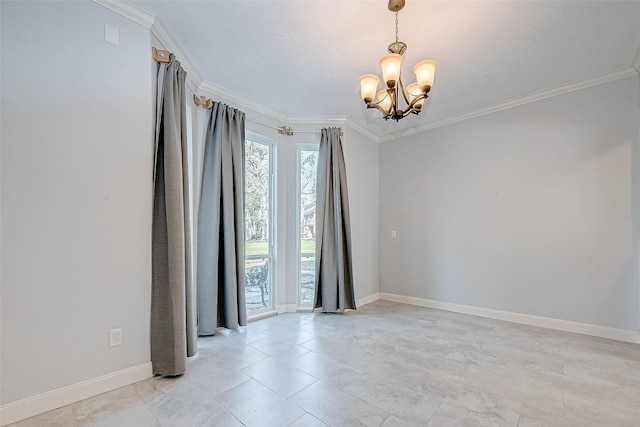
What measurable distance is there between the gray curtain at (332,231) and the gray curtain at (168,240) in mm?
2053

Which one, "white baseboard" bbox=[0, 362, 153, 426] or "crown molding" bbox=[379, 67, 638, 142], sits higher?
"crown molding" bbox=[379, 67, 638, 142]

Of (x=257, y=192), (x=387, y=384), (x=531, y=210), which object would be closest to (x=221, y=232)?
(x=257, y=192)

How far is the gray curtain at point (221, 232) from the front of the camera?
317cm

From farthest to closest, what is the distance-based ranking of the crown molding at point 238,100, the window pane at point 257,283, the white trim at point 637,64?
the window pane at point 257,283
the crown molding at point 238,100
the white trim at point 637,64

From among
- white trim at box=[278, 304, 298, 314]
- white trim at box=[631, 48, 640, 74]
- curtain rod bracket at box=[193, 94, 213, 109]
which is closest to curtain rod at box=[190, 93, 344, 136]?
curtain rod bracket at box=[193, 94, 213, 109]

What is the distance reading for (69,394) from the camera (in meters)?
1.89

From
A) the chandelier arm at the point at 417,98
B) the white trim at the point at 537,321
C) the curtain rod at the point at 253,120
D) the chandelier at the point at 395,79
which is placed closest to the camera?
the chandelier at the point at 395,79

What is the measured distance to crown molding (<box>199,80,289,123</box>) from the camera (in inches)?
130

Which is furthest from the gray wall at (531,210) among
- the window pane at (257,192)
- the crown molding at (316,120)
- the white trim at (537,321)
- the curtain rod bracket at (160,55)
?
the curtain rod bracket at (160,55)

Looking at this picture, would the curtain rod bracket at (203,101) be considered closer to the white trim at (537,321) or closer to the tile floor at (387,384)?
the tile floor at (387,384)

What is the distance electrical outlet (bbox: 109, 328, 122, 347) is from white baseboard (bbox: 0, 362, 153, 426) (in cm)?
21

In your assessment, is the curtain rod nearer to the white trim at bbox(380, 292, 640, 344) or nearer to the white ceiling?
the white ceiling

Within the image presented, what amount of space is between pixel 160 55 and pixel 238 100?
1298mm

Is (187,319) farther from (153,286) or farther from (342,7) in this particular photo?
(342,7)
